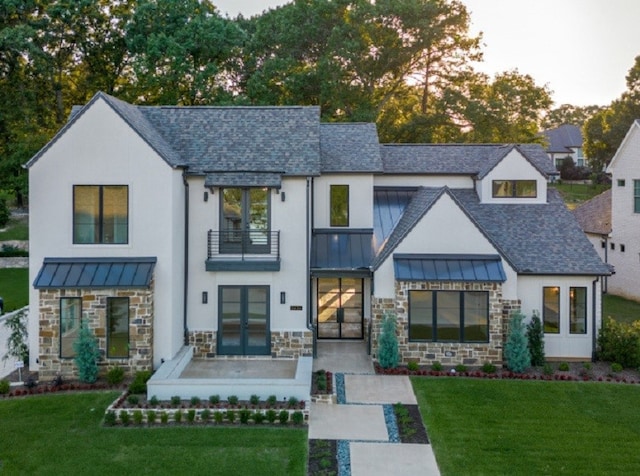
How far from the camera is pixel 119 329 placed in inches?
600

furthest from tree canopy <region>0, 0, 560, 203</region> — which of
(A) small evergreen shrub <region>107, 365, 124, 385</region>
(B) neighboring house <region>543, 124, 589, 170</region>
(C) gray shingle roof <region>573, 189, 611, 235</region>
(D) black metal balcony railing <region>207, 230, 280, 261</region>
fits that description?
(B) neighboring house <region>543, 124, 589, 170</region>

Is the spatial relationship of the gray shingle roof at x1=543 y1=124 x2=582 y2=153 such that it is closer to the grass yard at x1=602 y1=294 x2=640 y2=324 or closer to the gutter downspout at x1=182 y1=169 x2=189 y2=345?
the grass yard at x1=602 y1=294 x2=640 y2=324

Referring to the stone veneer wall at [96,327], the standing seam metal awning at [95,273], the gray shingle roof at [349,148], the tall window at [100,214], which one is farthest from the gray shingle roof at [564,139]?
the stone veneer wall at [96,327]

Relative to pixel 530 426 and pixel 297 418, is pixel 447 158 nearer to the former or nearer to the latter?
pixel 530 426

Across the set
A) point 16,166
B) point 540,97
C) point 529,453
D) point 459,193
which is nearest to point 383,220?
point 459,193

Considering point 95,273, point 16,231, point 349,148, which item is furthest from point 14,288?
point 349,148

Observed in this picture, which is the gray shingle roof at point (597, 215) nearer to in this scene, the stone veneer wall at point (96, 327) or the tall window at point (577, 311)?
the tall window at point (577, 311)

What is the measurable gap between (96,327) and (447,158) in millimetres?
14836

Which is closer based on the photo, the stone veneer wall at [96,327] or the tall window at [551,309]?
the stone veneer wall at [96,327]

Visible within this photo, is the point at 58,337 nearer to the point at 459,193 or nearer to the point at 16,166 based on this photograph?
the point at 459,193

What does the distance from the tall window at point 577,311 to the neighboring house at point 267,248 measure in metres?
0.05

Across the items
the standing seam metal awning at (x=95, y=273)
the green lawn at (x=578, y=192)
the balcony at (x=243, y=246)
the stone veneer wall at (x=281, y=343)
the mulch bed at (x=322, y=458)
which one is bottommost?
the mulch bed at (x=322, y=458)

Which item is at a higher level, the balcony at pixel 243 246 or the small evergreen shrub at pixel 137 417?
Result: the balcony at pixel 243 246

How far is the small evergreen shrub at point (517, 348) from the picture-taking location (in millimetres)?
15453
